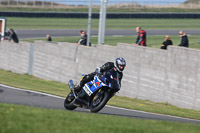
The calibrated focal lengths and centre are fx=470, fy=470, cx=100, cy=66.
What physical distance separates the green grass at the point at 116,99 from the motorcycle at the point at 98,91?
3.48m

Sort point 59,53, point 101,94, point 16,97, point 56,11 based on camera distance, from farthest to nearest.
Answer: point 56,11
point 59,53
point 16,97
point 101,94

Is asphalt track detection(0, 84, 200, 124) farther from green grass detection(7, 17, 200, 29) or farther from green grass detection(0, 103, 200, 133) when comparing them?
green grass detection(7, 17, 200, 29)

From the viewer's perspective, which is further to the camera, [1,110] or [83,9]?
[83,9]

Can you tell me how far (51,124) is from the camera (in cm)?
832

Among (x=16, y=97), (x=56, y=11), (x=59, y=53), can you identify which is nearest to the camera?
(x=16, y=97)

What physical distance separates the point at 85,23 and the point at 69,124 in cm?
2751

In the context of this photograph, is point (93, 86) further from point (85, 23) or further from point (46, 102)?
point (85, 23)

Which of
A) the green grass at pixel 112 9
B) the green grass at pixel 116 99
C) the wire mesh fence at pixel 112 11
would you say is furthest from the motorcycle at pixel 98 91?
the green grass at pixel 112 9

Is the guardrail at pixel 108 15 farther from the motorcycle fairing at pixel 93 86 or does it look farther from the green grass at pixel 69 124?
the green grass at pixel 69 124

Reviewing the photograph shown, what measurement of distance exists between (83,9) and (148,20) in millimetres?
7848

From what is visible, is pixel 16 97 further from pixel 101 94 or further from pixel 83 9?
pixel 83 9

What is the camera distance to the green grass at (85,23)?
31.2 metres

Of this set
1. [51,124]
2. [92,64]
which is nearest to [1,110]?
[51,124]

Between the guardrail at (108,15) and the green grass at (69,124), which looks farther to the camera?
the guardrail at (108,15)
